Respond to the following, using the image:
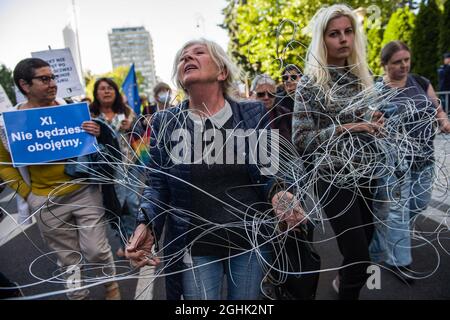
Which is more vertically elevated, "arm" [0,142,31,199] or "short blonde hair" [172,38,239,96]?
"short blonde hair" [172,38,239,96]

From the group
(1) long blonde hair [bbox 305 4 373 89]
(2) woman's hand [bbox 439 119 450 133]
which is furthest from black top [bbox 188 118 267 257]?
(2) woman's hand [bbox 439 119 450 133]

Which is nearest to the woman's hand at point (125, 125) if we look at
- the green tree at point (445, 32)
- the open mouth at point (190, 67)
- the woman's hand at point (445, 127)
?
the open mouth at point (190, 67)

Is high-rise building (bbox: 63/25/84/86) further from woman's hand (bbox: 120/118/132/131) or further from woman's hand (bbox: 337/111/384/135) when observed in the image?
woman's hand (bbox: 337/111/384/135)

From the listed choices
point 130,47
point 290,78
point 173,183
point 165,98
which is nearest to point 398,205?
point 290,78

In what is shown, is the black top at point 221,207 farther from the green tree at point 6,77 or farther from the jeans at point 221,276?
the green tree at point 6,77

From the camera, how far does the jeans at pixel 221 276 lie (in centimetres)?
154

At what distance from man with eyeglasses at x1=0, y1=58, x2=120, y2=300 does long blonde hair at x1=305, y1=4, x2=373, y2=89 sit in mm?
1409

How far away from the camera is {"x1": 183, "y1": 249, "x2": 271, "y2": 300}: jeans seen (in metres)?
1.54

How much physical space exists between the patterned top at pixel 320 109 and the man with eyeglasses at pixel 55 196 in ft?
4.27

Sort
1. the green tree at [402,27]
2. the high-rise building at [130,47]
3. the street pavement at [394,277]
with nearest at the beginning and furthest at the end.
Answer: the street pavement at [394,277] < the green tree at [402,27] < the high-rise building at [130,47]

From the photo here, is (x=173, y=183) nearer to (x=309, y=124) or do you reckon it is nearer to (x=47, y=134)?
(x=309, y=124)

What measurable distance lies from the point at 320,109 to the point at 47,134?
1607mm
